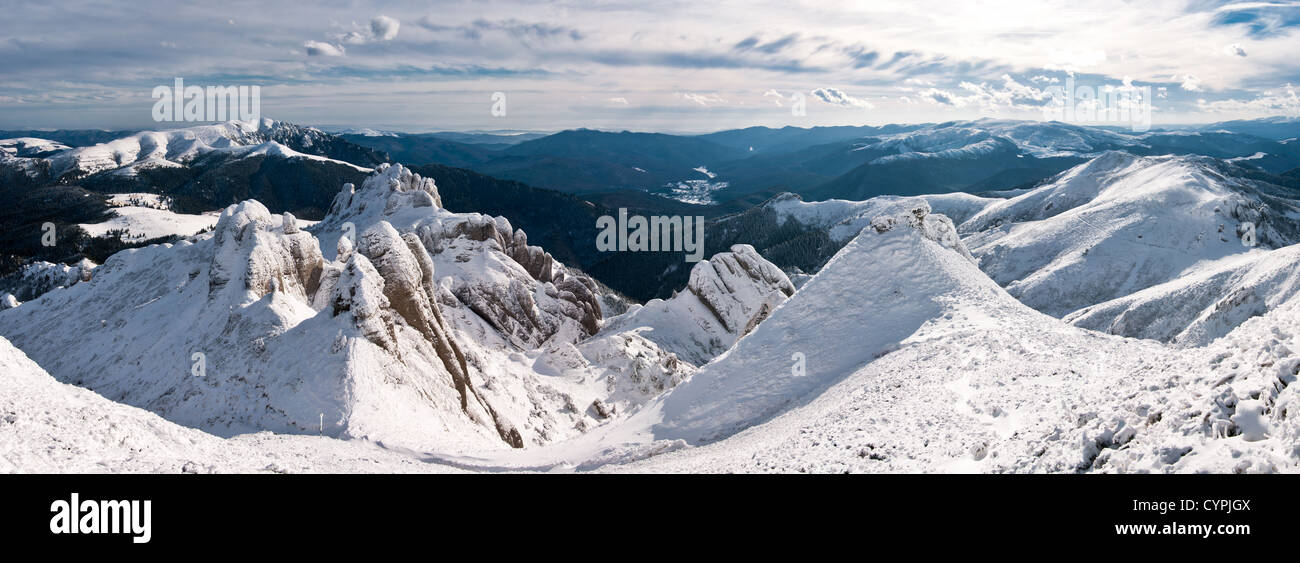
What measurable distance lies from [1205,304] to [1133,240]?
6235 cm

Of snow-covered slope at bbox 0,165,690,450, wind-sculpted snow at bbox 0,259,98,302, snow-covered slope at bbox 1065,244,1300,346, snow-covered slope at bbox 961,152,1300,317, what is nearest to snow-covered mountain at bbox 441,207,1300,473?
snow-covered slope at bbox 0,165,690,450

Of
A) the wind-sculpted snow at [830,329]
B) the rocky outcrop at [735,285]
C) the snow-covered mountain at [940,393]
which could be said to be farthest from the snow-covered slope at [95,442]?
the rocky outcrop at [735,285]

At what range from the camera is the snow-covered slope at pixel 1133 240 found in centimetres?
11969

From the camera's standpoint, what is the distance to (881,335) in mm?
35031

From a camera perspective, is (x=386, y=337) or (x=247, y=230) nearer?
(x=386, y=337)

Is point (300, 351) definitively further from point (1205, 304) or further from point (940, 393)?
point (1205, 304)

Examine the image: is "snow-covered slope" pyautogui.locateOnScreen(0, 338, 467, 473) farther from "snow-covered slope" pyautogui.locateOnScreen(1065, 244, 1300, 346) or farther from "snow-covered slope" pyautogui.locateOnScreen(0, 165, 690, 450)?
"snow-covered slope" pyautogui.locateOnScreen(1065, 244, 1300, 346)

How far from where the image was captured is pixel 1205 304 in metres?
79.8

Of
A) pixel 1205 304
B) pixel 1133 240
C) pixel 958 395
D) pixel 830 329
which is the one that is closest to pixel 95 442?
pixel 958 395
